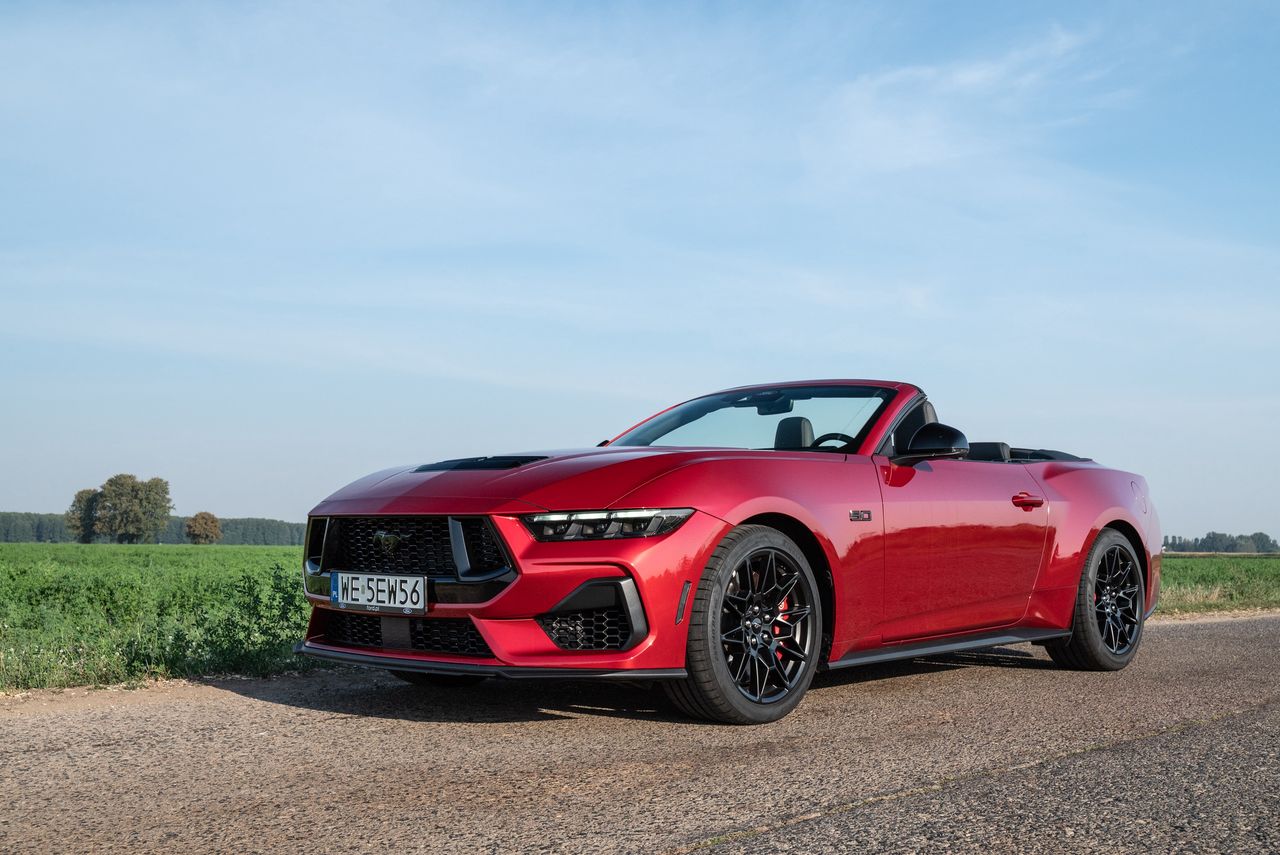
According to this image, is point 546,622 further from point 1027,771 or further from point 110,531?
point 110,531

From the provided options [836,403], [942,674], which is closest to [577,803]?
[836,403]

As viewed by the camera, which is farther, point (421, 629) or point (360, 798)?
point (421, 629)

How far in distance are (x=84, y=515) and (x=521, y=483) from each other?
13519cm

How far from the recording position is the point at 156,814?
3266 millimetres

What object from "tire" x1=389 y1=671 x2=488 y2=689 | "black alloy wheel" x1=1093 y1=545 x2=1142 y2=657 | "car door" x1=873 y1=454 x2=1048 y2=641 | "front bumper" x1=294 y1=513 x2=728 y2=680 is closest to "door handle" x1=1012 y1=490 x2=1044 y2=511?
"car door" x1=873 y1=454 x2=1048 y2=641

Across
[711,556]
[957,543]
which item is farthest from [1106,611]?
[711,556]

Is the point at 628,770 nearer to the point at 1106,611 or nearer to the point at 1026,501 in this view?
the point at 1026,501

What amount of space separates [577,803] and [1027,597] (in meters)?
3.61

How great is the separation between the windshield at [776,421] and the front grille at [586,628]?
5.19 ft

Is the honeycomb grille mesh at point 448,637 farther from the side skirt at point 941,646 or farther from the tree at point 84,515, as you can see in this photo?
the tree at point 84,515

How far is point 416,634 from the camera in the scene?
460 centimetres

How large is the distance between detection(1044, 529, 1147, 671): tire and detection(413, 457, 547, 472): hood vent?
11.4ft

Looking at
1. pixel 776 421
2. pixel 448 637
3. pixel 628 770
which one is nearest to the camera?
pixel 628 770

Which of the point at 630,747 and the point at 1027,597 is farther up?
the point at 1027,597
